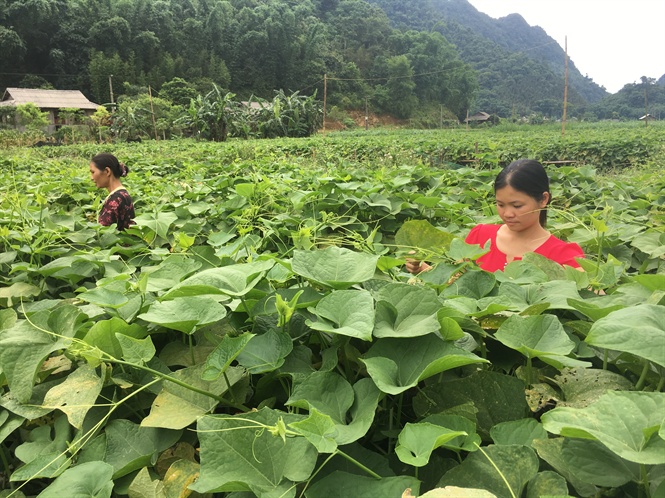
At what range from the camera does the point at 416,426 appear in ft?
1.96

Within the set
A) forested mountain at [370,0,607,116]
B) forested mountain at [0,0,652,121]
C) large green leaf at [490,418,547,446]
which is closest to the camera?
large green leaf at [490,418,547,446]

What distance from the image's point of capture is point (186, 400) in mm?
767

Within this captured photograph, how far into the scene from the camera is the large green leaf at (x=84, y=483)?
65cm

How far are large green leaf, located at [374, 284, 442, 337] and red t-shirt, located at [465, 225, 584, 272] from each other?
1139 mm

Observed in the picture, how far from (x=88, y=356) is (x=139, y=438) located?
0.15 m

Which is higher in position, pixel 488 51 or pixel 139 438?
pixel 488 51

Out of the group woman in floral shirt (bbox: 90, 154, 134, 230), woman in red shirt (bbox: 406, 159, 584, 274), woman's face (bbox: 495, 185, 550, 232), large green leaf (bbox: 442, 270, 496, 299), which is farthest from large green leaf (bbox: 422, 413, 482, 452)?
woman in floral shirt (bbox: 90, 154, 134, 230)

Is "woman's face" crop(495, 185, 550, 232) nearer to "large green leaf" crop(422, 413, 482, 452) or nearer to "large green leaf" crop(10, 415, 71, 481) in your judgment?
"large green leaf" crop(422, 413, 482, 452)

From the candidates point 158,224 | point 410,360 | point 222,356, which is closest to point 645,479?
point 410,360

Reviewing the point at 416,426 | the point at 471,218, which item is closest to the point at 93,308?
the point at 416,426

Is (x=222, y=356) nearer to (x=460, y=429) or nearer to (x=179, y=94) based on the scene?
(x=460, y=429)

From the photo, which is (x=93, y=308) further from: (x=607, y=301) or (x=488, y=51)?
(x=488, y=51)

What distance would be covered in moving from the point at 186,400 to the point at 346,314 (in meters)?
0.28

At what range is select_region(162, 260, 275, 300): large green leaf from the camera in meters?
0.83
